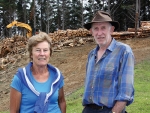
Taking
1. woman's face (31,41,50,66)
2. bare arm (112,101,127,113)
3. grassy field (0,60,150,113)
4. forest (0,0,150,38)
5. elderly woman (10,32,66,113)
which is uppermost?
forest (0,0,150,38)

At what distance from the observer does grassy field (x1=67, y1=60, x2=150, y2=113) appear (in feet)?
20.8

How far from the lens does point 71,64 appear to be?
46.5 feet

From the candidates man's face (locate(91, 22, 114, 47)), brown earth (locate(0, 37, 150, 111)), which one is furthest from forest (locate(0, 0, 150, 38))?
man's face (locate(91, 22, 114, 47))

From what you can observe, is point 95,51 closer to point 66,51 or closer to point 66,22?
point 66,51

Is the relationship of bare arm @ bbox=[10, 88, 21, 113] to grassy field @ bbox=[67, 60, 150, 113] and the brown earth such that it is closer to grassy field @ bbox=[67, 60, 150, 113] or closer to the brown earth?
grassy field @ bbox=[67, 60, 150, 113]

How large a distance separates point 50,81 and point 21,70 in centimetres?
32

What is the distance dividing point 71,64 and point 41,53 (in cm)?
1138

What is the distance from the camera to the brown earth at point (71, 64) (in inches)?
435

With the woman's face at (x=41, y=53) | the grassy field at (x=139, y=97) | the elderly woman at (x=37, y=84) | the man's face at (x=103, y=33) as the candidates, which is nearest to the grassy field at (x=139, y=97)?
the grassy field at (x=139, y=97)

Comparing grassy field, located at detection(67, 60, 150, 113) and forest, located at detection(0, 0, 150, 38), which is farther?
forest, located at detection(0, 0, 150, 38)

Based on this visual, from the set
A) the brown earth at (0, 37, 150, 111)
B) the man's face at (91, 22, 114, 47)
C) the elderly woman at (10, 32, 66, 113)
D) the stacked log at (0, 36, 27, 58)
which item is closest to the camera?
the elderly woman at (10, 32, 66, 113)

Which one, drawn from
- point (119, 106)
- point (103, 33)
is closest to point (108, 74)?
point (119, 106)

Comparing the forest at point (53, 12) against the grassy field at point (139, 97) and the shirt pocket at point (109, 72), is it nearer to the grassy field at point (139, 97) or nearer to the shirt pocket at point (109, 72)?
the grassy field at point (139, 97)

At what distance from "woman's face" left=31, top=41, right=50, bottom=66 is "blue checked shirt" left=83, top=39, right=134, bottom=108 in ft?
1.82
